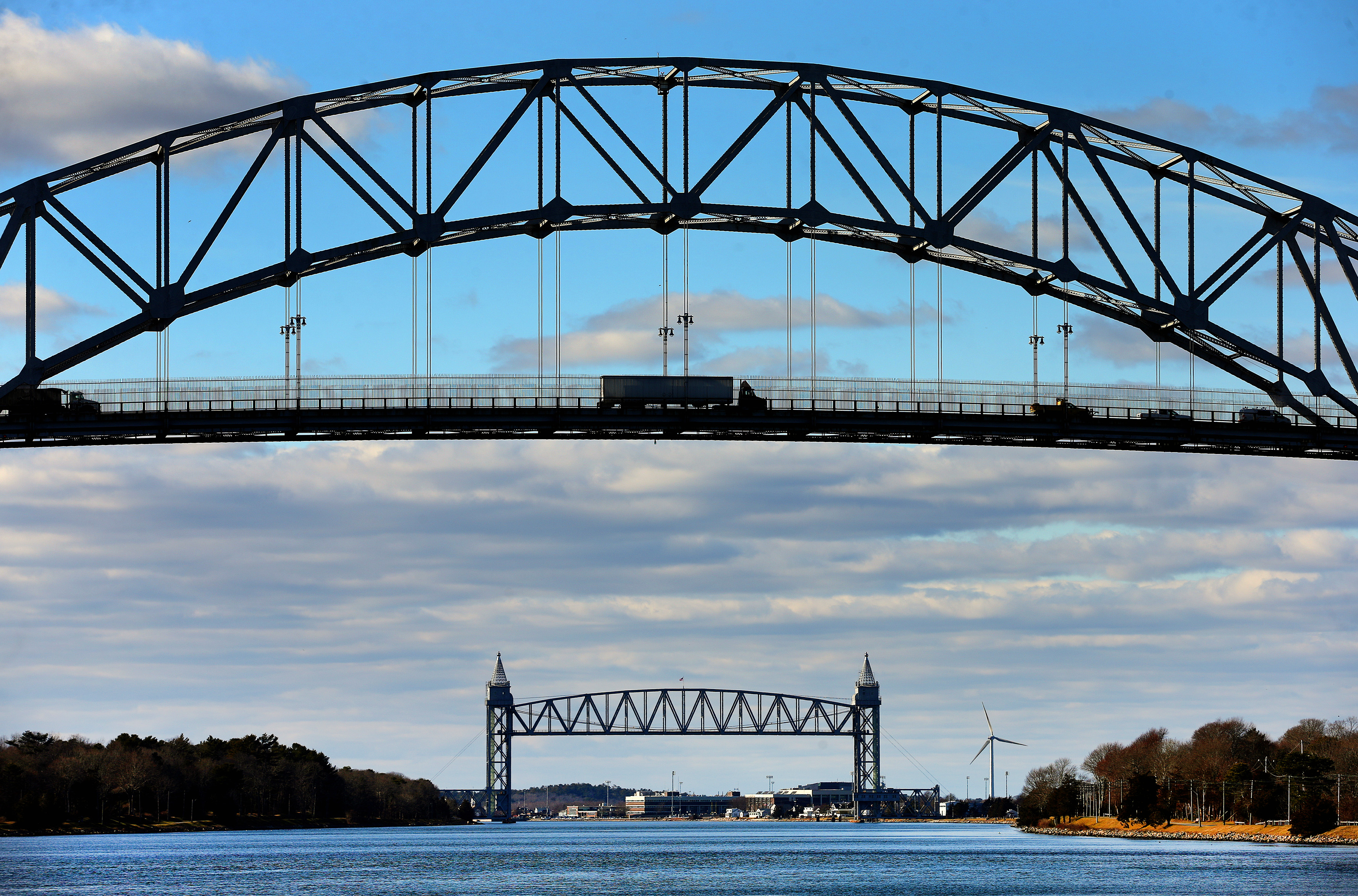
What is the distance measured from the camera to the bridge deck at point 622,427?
7262cm

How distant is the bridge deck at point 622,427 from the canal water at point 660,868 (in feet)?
69.1

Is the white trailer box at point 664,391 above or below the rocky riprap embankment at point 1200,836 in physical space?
above

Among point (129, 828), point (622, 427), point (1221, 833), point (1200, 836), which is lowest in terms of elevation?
point (129, 828)

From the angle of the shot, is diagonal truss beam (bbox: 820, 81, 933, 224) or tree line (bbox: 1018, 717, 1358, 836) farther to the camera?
tree line (bbox: 1018, 717, 1358, 836)

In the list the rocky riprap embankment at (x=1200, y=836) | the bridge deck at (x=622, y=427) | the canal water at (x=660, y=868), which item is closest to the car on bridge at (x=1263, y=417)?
the bridge deck at (x=622, y=427)

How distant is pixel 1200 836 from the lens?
520ft

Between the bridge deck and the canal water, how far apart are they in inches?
829

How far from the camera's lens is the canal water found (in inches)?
3305

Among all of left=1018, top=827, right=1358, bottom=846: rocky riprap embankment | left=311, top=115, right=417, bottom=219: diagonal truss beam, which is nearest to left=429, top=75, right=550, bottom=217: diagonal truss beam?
left=311, top=115, right=417, bottom=219: diagonal truss beam

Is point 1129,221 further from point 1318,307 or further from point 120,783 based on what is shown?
point 120,783

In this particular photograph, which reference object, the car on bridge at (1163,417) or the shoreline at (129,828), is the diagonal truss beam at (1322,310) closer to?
the car on bridge at (1163,417)

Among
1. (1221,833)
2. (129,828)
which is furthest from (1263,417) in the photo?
(129,828)

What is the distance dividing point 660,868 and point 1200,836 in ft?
215

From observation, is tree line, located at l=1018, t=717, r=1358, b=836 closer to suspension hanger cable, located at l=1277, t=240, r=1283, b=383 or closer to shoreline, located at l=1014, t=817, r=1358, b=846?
shoreline, located at l=1014, t=817, r=1358, b=846
